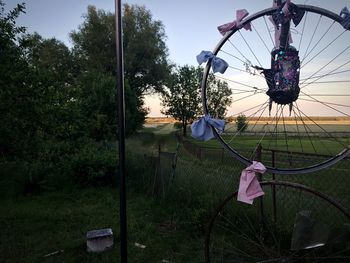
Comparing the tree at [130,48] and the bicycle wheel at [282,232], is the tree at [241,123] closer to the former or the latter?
the bicycle wheel at [282,232]

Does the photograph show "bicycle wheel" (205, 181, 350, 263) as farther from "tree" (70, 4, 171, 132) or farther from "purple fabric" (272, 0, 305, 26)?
"tree" (70, 4, 171, 132)

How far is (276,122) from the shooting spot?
279 centimetres

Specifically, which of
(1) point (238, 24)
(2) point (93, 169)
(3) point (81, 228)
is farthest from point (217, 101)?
(2) point (93, 169)

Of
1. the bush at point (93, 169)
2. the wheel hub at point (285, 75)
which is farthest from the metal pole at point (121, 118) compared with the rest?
the bush at point (93, 169)

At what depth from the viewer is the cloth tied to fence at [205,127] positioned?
258 centimetres

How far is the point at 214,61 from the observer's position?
258cm

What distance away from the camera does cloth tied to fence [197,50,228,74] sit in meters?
2.56

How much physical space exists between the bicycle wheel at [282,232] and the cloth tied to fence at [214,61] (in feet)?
3.83

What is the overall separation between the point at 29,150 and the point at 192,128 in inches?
235

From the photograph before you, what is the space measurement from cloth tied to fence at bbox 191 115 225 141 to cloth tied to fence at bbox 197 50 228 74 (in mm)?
403

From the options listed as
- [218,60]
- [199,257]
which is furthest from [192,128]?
[199,257]

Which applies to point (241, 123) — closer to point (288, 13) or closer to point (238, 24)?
point (238, 24)

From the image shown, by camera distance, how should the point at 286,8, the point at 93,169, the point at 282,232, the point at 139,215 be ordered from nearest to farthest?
1. the point at 286,8
2. the point at 282,232
3. the point at 139,215
4. the point at 93,169

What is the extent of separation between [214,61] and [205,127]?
552 mm
